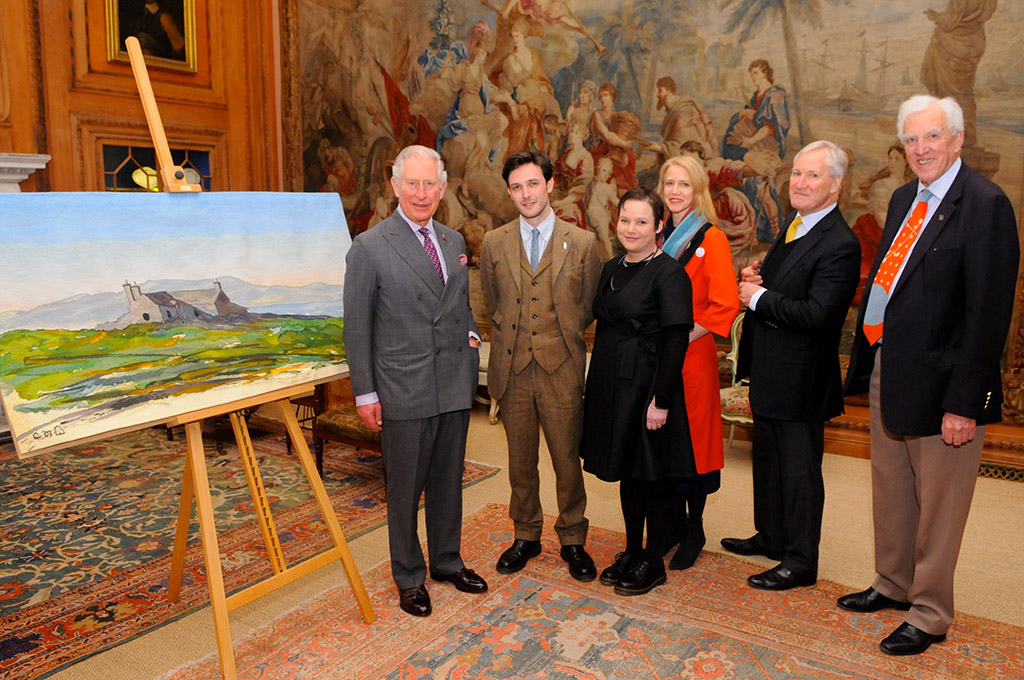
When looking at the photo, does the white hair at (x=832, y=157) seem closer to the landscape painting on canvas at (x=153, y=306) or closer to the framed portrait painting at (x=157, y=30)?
the landscape painting on canvas at (x=153, y=306)

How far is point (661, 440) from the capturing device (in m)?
3.47

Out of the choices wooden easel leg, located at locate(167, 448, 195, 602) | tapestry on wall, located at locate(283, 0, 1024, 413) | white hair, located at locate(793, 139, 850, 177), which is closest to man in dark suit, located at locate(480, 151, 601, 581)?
white hair, located at locate(793, 139, 850, 177)

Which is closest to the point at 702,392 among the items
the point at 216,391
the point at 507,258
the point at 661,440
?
the point at 661,440

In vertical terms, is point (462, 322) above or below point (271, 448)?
above

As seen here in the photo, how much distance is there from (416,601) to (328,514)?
57cm

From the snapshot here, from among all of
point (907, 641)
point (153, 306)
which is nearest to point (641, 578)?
point (907, 641)

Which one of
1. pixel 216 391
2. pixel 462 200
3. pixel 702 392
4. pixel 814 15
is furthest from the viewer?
pixel 462 200

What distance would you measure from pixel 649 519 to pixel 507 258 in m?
1.40

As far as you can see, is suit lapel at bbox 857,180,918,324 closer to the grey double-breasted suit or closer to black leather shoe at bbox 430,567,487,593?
the grey double-breasted suit

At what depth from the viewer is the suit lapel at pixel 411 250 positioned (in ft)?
10.9

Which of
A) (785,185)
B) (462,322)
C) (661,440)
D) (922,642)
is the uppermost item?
(785,185)

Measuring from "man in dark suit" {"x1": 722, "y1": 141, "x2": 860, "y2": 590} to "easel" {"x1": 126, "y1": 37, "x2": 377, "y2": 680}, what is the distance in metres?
1.99

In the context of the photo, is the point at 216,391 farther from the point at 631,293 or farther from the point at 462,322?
the point at 631,293

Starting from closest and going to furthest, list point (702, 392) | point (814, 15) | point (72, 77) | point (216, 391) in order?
point (216, 391)
point (702, 392)
point (814, 15)
point (72, 77)
